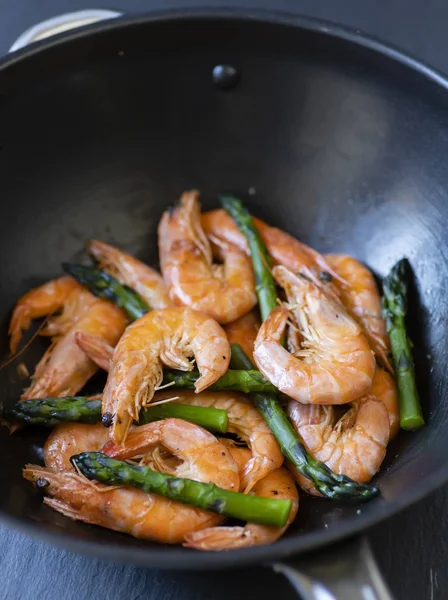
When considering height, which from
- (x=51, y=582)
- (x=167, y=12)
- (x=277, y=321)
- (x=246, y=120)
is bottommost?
(x=51, y=582)

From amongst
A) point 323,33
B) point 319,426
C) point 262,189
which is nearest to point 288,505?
point 319,426

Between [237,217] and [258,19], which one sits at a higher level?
[258,19]

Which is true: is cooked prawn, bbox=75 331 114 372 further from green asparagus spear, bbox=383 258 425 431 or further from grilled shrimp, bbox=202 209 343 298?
green asparagus spear, bbox=383 258 425 431

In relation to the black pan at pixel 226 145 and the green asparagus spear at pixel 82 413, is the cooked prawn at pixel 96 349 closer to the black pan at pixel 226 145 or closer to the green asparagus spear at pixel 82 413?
the green asparagus spear at pixel 82 413

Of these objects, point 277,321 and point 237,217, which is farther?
point 237,217

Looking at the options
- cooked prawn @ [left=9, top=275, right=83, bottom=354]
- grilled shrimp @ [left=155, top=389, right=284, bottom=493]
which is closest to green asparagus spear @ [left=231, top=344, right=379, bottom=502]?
grilled shrimp @ [left=155, top=389, right=284, bottom=493]

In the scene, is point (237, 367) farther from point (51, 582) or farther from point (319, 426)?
point (51, 582)

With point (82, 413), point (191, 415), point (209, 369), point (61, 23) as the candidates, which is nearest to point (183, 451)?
point (191, 415)

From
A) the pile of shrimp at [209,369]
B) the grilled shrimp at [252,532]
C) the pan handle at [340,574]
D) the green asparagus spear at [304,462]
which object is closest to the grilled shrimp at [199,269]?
the pile of shrimp at [209,369]
